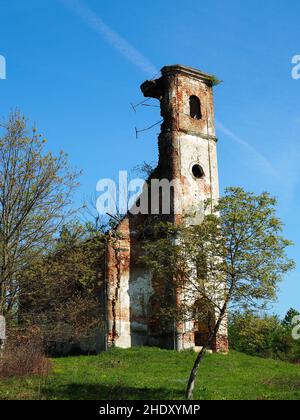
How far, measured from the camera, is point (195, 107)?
25.5 m

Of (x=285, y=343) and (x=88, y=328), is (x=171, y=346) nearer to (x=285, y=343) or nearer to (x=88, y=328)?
(x=88, y=328)

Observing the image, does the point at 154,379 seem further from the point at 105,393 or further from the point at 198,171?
the point at 198,171

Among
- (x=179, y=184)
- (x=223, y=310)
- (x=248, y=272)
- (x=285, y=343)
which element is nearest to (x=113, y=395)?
(x=223, y=310)

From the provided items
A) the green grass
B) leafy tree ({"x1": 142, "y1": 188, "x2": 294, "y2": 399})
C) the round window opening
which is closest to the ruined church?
the round window opening

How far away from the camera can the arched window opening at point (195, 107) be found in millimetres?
25298

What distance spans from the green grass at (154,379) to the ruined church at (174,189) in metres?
1.13

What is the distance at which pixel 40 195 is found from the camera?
16016 mm

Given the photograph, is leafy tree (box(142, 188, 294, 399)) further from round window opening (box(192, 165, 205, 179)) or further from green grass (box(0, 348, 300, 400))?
round window opening (box(192, 165, 205, 179))

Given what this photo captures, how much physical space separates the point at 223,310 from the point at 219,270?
986mm

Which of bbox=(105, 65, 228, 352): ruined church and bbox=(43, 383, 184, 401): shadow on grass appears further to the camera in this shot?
bbox=(105, 65, 228, 352): ruined church

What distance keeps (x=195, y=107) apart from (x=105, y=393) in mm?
15795

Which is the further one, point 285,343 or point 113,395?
point 285,343

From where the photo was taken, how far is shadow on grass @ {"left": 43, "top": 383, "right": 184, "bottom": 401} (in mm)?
12625

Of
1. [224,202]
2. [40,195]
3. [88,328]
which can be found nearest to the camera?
[224,202]
